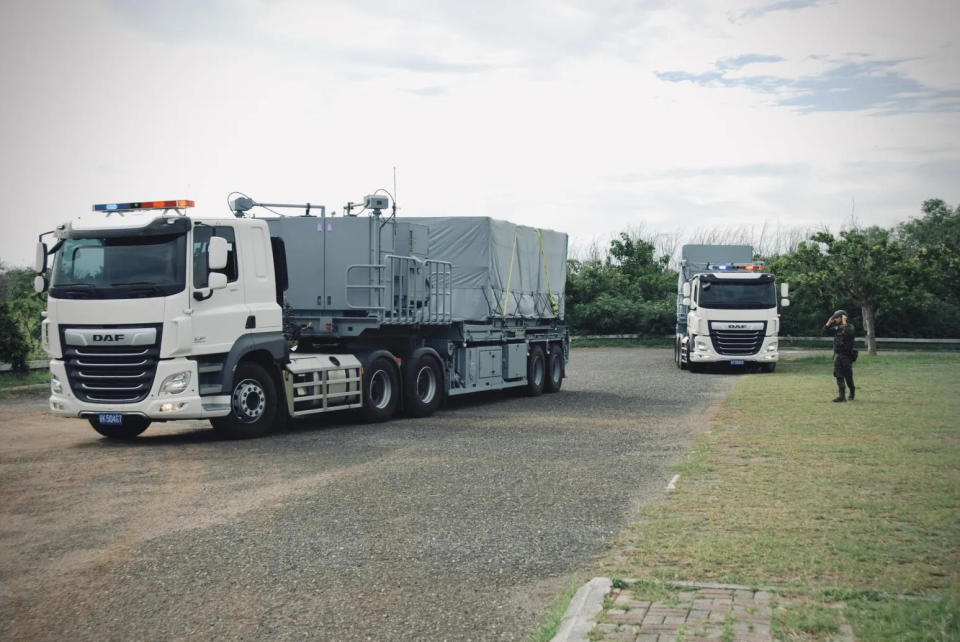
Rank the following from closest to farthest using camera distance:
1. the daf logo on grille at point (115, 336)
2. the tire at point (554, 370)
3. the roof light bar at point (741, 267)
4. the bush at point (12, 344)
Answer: the daf logo on grille at point (115, 336)
the tire at point (554, 370)
the bush at point (12, 344)
the roof light bar at point (741, 267)

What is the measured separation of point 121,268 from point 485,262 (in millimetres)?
7998

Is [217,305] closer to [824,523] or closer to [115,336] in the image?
[115,336]

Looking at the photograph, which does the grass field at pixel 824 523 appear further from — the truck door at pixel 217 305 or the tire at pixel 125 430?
the tire at pixel 125 430

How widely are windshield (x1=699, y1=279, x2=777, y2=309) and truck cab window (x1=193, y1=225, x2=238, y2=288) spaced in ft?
60.0

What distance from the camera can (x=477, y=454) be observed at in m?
12.6

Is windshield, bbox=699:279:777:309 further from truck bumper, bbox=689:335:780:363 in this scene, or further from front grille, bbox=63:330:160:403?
front grille, bbox=63:330:160:403

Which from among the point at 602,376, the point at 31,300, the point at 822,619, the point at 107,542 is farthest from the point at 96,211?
the point at 602,376

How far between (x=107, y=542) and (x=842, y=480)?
22.9 ft

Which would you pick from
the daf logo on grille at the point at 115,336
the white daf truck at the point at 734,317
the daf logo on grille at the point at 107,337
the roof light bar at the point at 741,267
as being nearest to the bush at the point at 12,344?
the daf logo on grille at the point at 115,336

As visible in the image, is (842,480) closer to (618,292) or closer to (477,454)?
(477,454)

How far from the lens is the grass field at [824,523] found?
19.0 ft

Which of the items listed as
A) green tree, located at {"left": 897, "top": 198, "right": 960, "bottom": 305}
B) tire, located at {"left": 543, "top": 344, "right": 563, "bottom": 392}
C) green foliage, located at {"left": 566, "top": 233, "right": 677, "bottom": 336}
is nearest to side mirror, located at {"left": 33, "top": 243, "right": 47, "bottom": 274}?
tire, located at {"left": 543, "top": 344, "right": 563, "bottom": 392}

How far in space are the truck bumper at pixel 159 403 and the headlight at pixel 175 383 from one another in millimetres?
36

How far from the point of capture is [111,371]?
43.7ft
